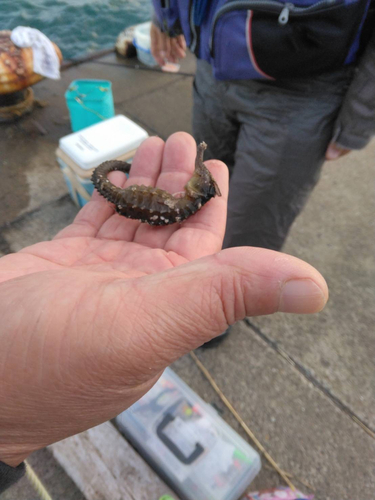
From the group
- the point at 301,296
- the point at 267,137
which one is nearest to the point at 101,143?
the point at 267,137

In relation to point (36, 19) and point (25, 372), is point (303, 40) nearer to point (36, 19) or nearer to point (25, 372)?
point (25, 372)

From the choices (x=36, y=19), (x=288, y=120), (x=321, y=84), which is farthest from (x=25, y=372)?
(x=36, y=19)

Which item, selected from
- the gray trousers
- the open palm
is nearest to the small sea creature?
the open palm

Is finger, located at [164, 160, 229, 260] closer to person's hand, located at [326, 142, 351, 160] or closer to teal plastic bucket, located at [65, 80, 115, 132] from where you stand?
person's hand, located at [326, 142, 351, 160]

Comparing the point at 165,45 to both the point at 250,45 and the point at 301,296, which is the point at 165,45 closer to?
the point at 250,45

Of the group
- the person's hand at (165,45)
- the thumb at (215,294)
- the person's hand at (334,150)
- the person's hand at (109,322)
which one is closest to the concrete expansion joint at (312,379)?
the person's hand at (334,150)

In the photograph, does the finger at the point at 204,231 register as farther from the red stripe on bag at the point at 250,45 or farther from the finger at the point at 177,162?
the red stripe on bag at the point at 250,45
